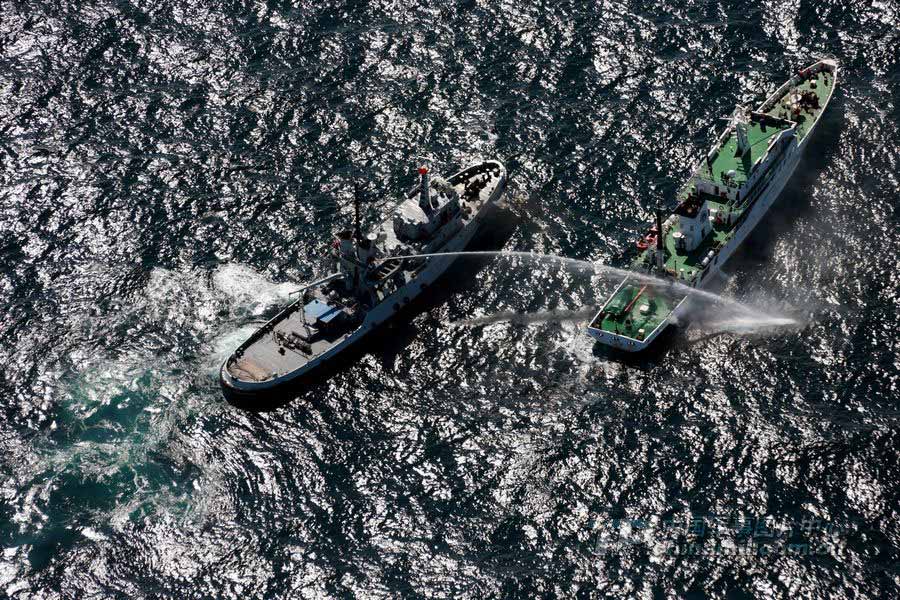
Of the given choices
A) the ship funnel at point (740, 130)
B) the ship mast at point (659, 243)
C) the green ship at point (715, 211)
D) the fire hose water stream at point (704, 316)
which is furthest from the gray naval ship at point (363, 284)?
the ship funnel at point (740, 130)

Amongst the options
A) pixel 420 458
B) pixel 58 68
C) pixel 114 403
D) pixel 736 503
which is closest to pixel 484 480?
pixel 420 458

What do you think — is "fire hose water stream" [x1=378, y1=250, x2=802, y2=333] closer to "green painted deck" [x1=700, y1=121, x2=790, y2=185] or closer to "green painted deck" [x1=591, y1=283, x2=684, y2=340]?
"green painted deck" [x1=591, y1=283, x2=684, y2=340]

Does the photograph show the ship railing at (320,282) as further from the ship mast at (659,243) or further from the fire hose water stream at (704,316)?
the ship mast at (659,243)

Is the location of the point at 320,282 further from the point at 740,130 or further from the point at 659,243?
the point at 740,130

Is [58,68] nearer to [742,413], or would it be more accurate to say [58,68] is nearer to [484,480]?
[484,480]

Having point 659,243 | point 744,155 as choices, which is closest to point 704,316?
point 659,243
